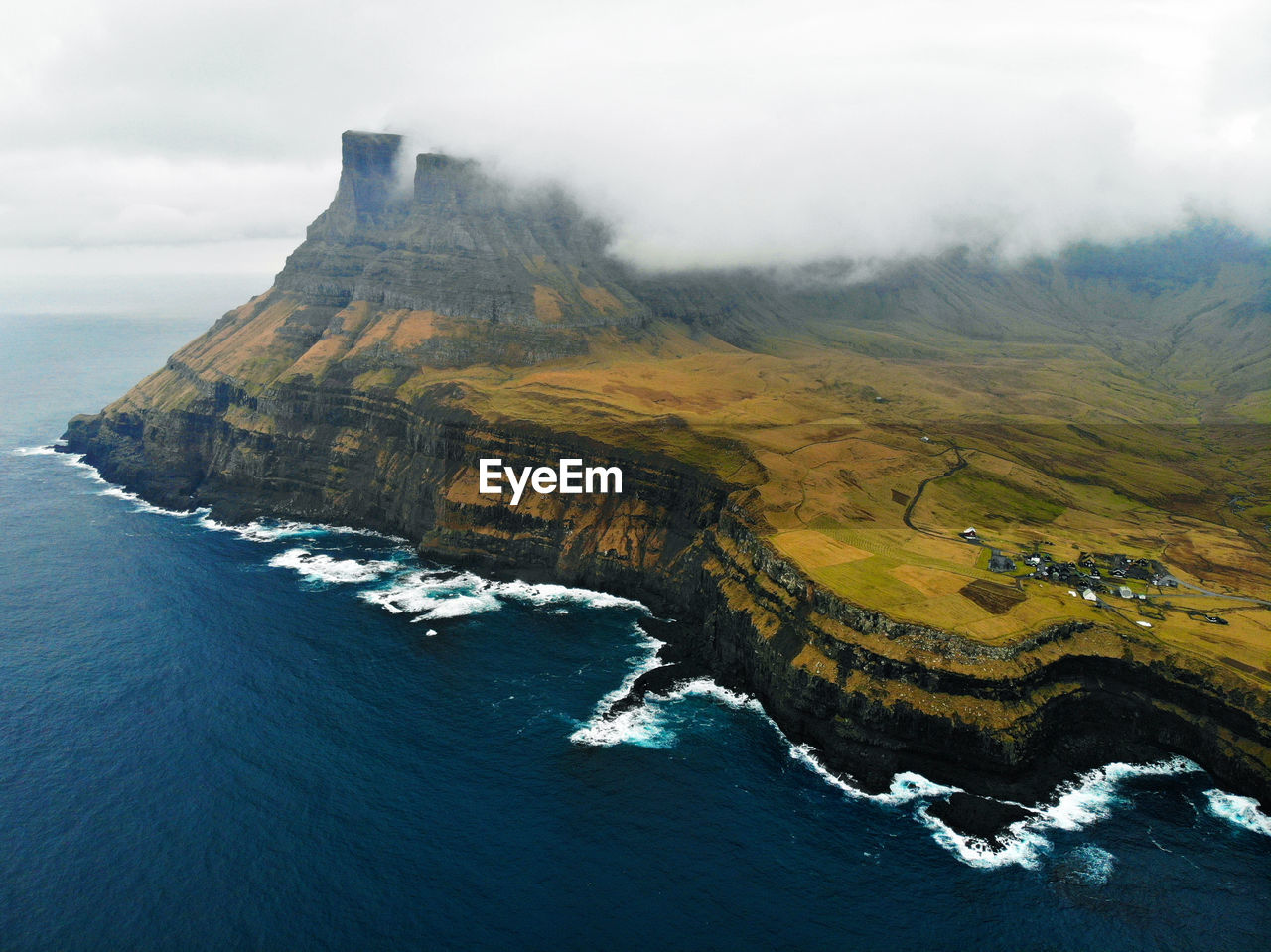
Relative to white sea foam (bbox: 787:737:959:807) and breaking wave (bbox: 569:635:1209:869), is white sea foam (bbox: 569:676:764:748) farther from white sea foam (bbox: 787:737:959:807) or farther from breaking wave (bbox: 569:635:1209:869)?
white sea foam (bbox: 787:737:959:807)

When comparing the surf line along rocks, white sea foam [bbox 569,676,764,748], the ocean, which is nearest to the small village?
the ocean

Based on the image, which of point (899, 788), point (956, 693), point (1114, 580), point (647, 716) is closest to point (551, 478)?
point (647, 716)

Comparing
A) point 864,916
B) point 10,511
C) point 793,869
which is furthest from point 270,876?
point 10,511

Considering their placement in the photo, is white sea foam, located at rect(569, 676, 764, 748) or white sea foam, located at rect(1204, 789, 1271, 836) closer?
white sea foam, located at rect(1204, 789, 1271, 836)

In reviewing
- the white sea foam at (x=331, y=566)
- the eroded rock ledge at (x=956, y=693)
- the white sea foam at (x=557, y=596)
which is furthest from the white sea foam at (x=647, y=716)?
the white sea foam at (x=331, y=566)

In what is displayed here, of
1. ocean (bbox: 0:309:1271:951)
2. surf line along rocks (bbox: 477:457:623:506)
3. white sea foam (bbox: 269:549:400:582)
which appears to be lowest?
ocean (bbox: 0:309:1271:951)

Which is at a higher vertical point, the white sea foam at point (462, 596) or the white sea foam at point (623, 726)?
the white sea foam at point (462, 596)

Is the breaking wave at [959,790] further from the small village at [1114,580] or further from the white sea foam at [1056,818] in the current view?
the small village at [1114,580]

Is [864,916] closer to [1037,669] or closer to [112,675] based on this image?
[1037,669]
